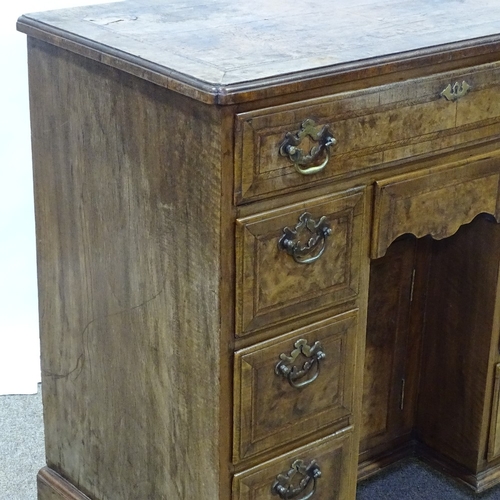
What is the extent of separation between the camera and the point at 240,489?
1.61 m

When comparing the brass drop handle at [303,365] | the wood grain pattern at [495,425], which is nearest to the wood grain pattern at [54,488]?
the brass drop handle at [303,365]

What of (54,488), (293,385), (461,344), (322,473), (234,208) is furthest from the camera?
(461,344)

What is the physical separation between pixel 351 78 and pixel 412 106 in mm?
147

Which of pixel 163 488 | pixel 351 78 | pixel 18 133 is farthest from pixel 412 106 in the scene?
pixel 18 133

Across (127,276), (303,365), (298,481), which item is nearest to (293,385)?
(303,365)

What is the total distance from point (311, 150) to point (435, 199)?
0.32 meters

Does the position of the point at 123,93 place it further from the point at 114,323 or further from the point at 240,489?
the point at 240,489

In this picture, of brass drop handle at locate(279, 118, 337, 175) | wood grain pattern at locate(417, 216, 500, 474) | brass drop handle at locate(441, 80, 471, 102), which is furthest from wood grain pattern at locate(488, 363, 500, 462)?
brass drop handle at locate(279, 118, 337, 175)

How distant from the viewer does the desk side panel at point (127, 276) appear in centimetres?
150

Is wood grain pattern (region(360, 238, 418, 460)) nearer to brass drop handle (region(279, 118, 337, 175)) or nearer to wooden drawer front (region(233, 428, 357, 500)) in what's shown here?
wooden drawer front (region(233, 428, 357, 500))

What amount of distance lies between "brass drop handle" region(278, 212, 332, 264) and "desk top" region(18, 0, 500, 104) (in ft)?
0.70

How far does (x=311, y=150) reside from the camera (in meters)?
1.47

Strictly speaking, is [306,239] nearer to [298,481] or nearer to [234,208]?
[234,208]

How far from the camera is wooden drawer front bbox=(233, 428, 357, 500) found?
1625mm
